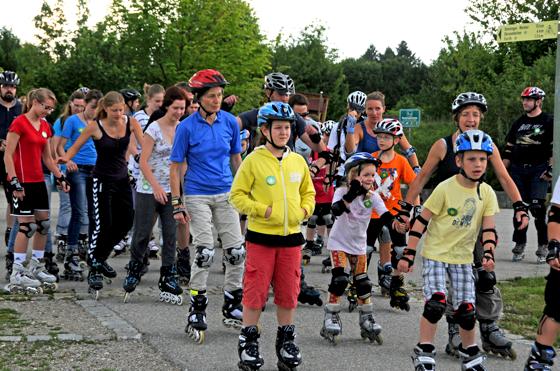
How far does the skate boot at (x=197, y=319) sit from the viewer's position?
6727 mm

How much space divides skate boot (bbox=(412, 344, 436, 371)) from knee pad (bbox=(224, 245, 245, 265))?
1838 millimetres

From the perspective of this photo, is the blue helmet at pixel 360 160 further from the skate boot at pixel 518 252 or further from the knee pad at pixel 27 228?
the skate boot at pixel 518 252

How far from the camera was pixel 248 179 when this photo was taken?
243 inches

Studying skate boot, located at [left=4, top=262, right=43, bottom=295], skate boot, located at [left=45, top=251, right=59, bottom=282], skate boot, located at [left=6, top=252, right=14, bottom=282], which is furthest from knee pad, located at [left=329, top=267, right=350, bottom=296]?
skate boot, located at [left=6, top=252, right=14, bottom=282]

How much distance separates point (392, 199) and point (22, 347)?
13.1 feet

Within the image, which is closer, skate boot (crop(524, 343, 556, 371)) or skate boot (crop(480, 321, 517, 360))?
skate boot (crop(524, 343, 556, 371))

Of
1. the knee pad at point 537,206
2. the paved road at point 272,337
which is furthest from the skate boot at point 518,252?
the paved road at point 272,337

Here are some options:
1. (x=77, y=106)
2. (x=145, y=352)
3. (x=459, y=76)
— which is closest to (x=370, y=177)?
(x=145, y=352)

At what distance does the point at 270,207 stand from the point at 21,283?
3.76 meters

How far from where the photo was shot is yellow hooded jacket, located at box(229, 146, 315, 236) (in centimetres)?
609

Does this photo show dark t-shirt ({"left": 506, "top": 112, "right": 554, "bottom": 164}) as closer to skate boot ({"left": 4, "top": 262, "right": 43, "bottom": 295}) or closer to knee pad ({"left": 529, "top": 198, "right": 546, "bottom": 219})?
knee pad ({"left": 529, "top": 198, "right": 546, "bottom": 219})

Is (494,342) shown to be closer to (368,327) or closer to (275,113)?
(368,327)

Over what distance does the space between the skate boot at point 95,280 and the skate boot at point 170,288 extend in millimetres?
625

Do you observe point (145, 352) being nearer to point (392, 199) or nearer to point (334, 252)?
point (334, 252)
